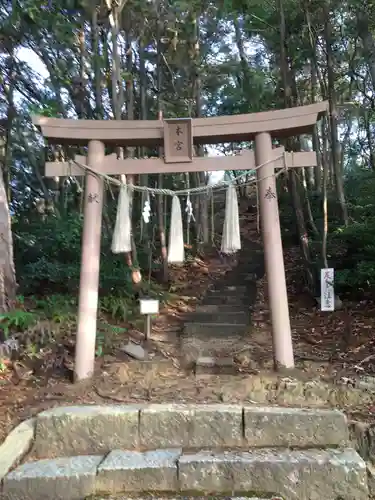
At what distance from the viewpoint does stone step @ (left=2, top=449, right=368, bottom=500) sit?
3.49 metres

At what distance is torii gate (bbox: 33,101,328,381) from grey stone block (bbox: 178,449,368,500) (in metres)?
1.59

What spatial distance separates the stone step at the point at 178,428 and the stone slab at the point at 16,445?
0.26 feet

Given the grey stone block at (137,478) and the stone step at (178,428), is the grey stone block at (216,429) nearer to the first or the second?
the stone step at (178,428)

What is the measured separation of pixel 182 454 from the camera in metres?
3.81

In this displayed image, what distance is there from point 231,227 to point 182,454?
8.91ft

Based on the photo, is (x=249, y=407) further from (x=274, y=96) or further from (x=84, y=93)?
(x=274, y=96)

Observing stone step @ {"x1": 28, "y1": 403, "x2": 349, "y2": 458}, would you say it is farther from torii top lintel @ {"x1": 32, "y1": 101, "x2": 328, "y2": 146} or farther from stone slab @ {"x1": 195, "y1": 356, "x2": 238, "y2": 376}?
torii top lintel @ {"x1": 32, "y1": 101, "x2": 328, "y2": 146}

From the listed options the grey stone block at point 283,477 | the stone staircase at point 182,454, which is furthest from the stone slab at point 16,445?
the grey stone block at point 283,477

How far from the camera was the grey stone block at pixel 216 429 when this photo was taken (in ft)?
13.1

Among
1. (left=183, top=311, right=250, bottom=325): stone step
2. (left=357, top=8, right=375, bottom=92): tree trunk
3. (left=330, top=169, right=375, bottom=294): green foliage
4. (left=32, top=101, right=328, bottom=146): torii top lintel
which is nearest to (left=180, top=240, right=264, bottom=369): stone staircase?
(left=183, top=311, right=250, bottom=325): stone step

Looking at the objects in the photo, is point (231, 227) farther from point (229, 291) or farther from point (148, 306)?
point (229, 291)

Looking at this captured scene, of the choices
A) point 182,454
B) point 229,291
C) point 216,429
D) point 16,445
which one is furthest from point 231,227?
point 229,291

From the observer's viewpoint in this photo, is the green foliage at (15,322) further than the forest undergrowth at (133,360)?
Yes

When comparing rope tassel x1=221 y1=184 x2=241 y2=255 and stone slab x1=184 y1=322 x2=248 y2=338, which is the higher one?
rope tassel x1=221 y1=184 x2=241 y2=255
